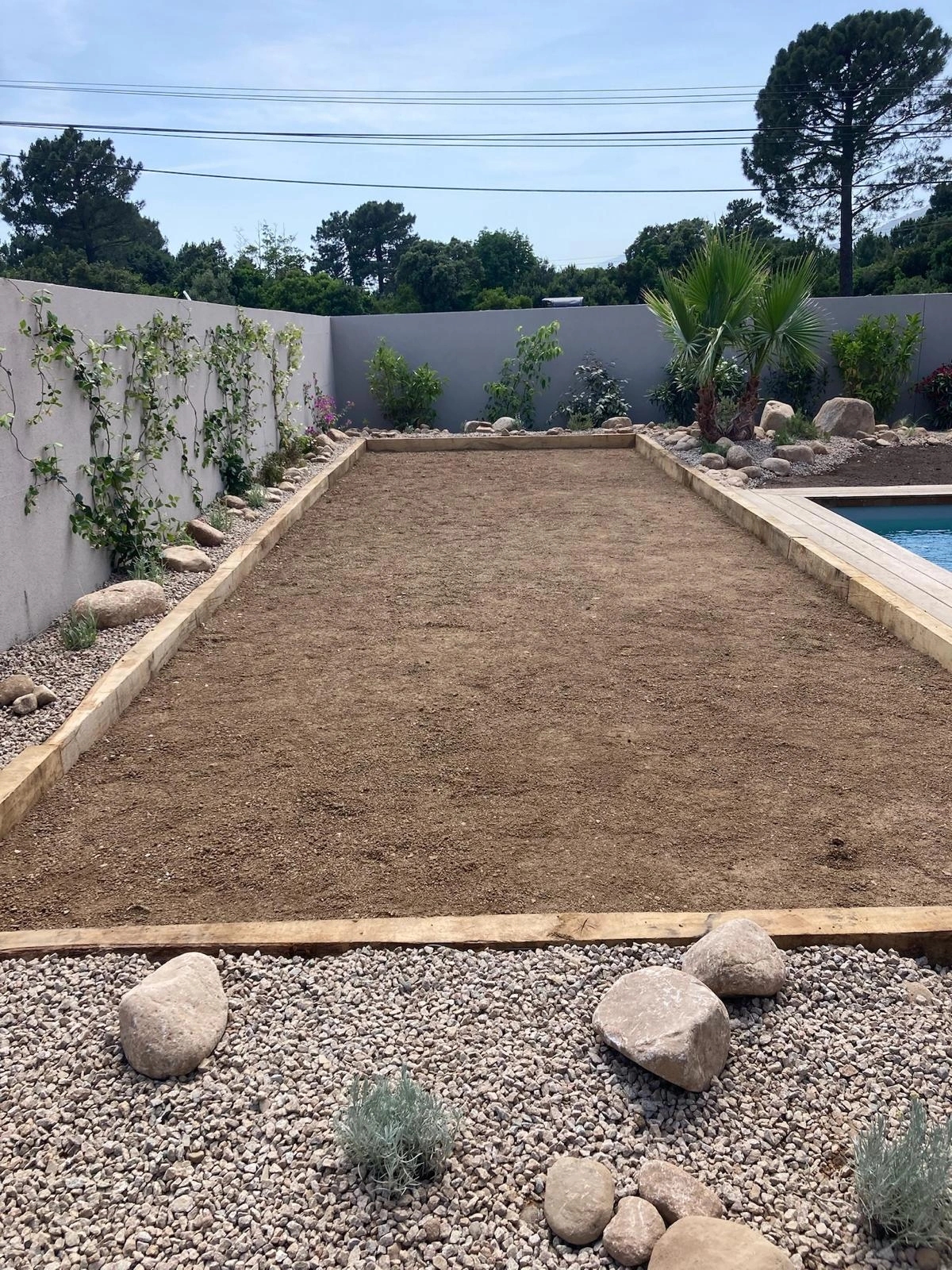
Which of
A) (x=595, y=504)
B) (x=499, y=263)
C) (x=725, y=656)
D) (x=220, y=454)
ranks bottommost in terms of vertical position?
(x=725, y=656)

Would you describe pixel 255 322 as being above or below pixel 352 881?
above

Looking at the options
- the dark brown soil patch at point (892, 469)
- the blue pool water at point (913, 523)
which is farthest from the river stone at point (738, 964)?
the dark brown soil patch at point (892, 469)

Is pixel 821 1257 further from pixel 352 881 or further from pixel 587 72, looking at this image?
pixel 587 72

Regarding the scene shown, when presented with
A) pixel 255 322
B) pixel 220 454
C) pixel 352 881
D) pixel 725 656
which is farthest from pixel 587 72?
pixel 352 881

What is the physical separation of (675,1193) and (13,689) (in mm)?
3262

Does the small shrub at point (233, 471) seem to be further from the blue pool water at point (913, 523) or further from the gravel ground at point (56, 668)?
the blue pool water at point (913, 523)

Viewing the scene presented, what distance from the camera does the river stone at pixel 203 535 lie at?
685cm

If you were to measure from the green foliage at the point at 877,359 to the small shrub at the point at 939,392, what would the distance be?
0.37 metres

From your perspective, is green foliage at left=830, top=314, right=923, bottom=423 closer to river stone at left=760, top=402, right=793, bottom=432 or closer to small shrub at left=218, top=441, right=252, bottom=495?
river stone at left=760, top=402, right=793, bottom=432

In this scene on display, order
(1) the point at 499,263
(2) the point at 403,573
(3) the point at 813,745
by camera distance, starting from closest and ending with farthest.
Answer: (3) the point at 813,745 < (2) the point at 403,573 < (1) the point at 499,263

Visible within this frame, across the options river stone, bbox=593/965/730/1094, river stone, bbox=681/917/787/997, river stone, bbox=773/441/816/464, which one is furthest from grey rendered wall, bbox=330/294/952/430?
river stone, bbox=593/965/730/1094

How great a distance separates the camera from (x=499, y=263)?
47.0m

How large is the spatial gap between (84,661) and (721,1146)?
3.51 m

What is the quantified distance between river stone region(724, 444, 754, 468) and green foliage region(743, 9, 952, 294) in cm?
2475
